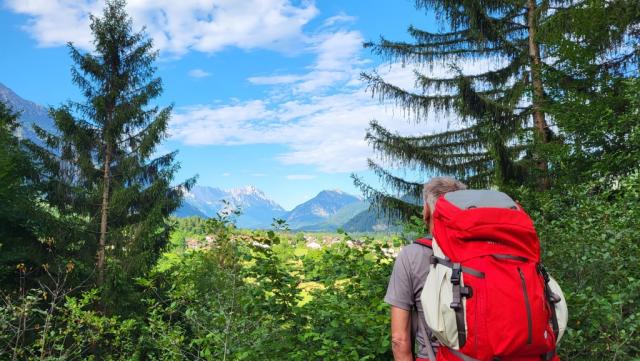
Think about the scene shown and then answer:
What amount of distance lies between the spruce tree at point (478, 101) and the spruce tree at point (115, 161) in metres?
10.6

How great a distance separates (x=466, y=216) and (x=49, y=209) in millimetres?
20919

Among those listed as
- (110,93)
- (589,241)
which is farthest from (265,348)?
(110,93)

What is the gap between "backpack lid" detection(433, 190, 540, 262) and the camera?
2.09 metres

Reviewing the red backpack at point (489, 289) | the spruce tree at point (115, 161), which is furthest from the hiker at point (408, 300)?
the spruce tree at point (115, 161)

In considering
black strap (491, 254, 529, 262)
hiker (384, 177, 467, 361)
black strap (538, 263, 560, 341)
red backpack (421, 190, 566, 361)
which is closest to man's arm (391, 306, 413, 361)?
hiker (384, 177, 467, 361)

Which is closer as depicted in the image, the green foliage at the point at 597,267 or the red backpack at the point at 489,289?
the red backpack at the point at 489,289

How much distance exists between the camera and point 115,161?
19859 mm

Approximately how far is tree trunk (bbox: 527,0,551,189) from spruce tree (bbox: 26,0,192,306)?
47.3 feet

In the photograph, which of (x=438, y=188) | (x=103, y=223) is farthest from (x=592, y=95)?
(x=103, y=223)

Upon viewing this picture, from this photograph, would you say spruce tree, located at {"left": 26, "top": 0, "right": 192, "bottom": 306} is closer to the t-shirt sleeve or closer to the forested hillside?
the forested hillside

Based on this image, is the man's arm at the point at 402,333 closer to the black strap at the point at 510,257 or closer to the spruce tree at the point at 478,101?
the black strap at the point at 510,257

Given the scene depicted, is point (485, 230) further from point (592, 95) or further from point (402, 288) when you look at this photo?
point (592, 95)

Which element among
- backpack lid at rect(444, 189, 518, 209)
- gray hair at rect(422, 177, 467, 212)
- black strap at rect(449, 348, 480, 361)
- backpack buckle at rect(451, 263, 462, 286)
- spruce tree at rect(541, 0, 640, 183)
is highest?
spruce tree at rect(541, 0, 640, 183)

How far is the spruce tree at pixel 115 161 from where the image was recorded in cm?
1872
